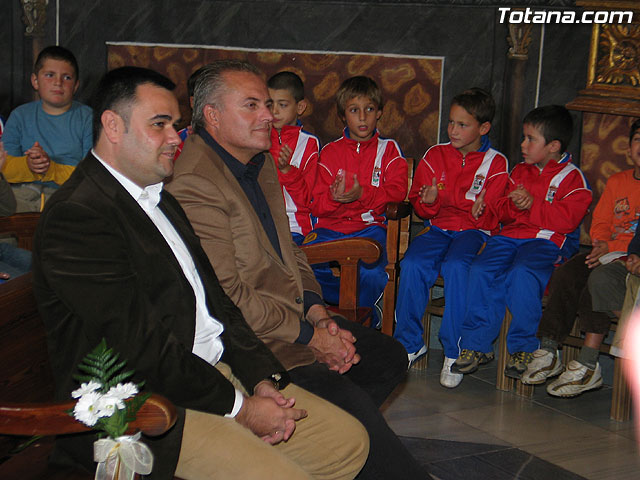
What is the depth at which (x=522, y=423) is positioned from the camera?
353 cm

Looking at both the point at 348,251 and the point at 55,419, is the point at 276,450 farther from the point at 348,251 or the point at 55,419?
the point at 348,251

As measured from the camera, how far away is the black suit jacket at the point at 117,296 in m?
1.79

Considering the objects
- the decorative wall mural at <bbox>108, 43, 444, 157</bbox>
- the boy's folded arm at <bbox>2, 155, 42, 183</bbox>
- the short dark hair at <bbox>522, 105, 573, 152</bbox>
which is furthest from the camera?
the decorative wall mural at <bbox>108, 43, 444, 157</bbox>

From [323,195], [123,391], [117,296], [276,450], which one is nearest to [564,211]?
[323,195]

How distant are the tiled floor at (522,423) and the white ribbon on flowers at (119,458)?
1.80 metres

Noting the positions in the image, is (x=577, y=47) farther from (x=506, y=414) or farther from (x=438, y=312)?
(x=506, y=414)

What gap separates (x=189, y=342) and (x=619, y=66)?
3.29m

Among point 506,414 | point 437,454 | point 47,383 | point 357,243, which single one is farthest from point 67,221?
point 506,414

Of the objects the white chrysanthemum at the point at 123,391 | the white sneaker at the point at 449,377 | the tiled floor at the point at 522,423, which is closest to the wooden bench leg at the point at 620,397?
the tiled floor at the point at 522,423

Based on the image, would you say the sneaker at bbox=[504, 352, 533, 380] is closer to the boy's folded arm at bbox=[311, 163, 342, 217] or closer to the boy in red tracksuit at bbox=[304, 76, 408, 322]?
the boy in red tracksuit at bbox=[304, 76, 408, 322]

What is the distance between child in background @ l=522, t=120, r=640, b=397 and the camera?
360 cm

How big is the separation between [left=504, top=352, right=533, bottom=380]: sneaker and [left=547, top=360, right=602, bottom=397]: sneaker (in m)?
0.16

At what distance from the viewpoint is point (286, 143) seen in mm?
4418

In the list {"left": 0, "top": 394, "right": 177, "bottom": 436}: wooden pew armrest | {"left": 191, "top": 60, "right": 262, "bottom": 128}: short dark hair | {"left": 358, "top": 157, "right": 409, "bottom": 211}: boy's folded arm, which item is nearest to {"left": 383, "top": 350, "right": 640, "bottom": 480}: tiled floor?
{"left": 358, "top": 157, "right": 409, "bottom": 211}: boy's folded arm
